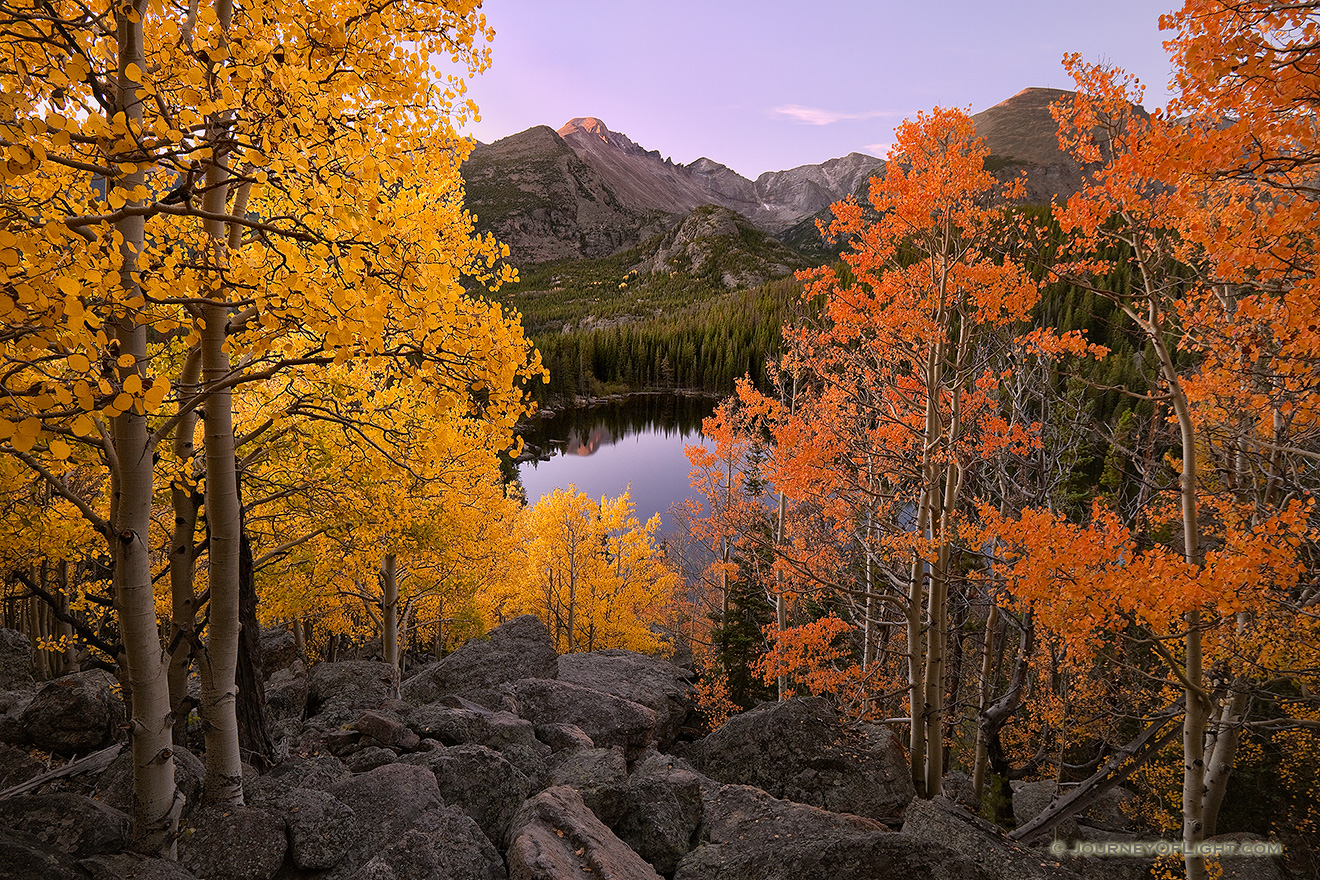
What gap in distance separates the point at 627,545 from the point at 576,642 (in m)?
5.75

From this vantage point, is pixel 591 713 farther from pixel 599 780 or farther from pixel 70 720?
pixel 70 720

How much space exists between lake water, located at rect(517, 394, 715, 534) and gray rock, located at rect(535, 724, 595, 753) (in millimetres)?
34242

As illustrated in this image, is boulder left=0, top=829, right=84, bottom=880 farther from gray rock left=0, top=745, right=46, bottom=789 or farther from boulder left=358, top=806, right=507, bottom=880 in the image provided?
gray rock left=0, top=745, right=46, bottom=789

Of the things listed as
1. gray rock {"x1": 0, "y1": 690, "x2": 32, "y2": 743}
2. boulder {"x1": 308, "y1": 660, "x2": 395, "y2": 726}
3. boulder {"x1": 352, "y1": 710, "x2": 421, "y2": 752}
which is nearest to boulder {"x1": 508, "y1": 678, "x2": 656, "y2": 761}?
boulder {"x1": 308, "y1": 660, "x2": 395, "y2": 726}

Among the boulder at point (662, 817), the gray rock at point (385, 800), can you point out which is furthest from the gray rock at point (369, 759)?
the boulder at point (662, 817)

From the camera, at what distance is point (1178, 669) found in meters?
6.14

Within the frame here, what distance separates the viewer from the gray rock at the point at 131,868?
390 centimetres

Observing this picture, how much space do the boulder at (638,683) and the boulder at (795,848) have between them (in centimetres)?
568

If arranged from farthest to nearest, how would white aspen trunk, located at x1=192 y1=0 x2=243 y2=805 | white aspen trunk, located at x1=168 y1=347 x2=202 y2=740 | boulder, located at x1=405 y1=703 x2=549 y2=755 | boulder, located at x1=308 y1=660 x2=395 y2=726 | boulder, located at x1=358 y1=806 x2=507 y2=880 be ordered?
boulder, located at x1=308 y1=660 x2=395 y2=726 → boulder, located at x1=405 y1=703 x2=549 y2=755 → white aspen trunk, located at x1=168 y1=347 x2=202 y2=740 → white aspen trunk, located at x1=192 y1=0 x2=243 y2=805 → boulder, located at x1=358 y1=806 x2=507 y2=880

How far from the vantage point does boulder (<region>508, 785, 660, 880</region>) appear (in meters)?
4.84

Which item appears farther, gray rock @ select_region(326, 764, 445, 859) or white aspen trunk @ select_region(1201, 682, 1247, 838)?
white aspen trunk @ select_region(1201, 682, 1247, 838)

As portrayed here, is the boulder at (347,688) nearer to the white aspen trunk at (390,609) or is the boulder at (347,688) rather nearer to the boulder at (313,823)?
the white aspen trunk at (390,609)

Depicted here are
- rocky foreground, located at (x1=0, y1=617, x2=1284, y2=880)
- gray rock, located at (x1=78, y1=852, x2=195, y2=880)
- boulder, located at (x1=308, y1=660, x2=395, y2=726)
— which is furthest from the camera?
boulder, located at (x1=308, y1=660, x2=395, y2=726)

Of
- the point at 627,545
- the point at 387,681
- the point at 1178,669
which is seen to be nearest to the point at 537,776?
the point at 387,681
